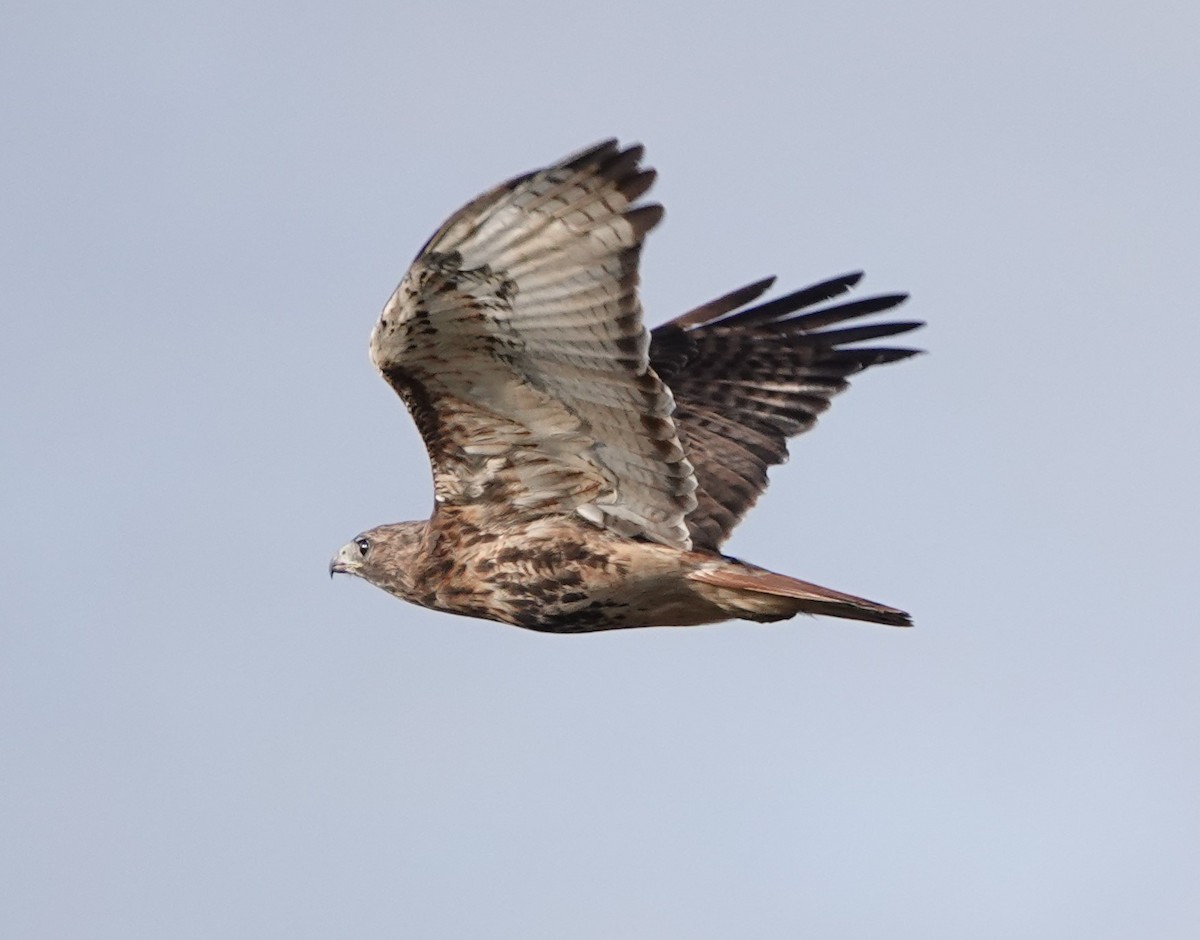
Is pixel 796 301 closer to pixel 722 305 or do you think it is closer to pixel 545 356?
pixel 722 305

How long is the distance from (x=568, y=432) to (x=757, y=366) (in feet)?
7.87

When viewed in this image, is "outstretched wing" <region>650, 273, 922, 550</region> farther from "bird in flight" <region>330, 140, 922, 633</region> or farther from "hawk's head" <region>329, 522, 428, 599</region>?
"hawk's head" <region>329, 522, 428, 599</region>

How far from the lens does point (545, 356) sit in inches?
358

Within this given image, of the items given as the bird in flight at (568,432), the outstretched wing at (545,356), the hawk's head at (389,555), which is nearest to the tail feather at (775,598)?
the bird in flight at (568,432)

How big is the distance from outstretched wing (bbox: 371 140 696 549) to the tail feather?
0.32m

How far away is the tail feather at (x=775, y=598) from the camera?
356 inches

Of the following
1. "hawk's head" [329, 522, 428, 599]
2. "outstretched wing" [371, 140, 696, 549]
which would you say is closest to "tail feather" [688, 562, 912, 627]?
"outstretched wing" [371, 140, 696, 549]

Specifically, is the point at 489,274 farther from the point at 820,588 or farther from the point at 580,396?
the point at 820,588

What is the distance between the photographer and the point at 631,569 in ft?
31.9

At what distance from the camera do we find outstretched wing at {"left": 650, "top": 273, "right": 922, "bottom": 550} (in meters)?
11.3

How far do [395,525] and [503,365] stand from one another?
1.63 m

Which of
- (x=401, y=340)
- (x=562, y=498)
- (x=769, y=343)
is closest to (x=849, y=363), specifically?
(x=769, y=343)

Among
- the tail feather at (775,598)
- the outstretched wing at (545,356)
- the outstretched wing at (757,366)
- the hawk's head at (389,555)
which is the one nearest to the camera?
the outstretched wing at (545,356)

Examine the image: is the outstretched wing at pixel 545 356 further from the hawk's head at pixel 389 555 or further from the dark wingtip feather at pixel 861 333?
the dark wingtip feather at pixel 861 333
